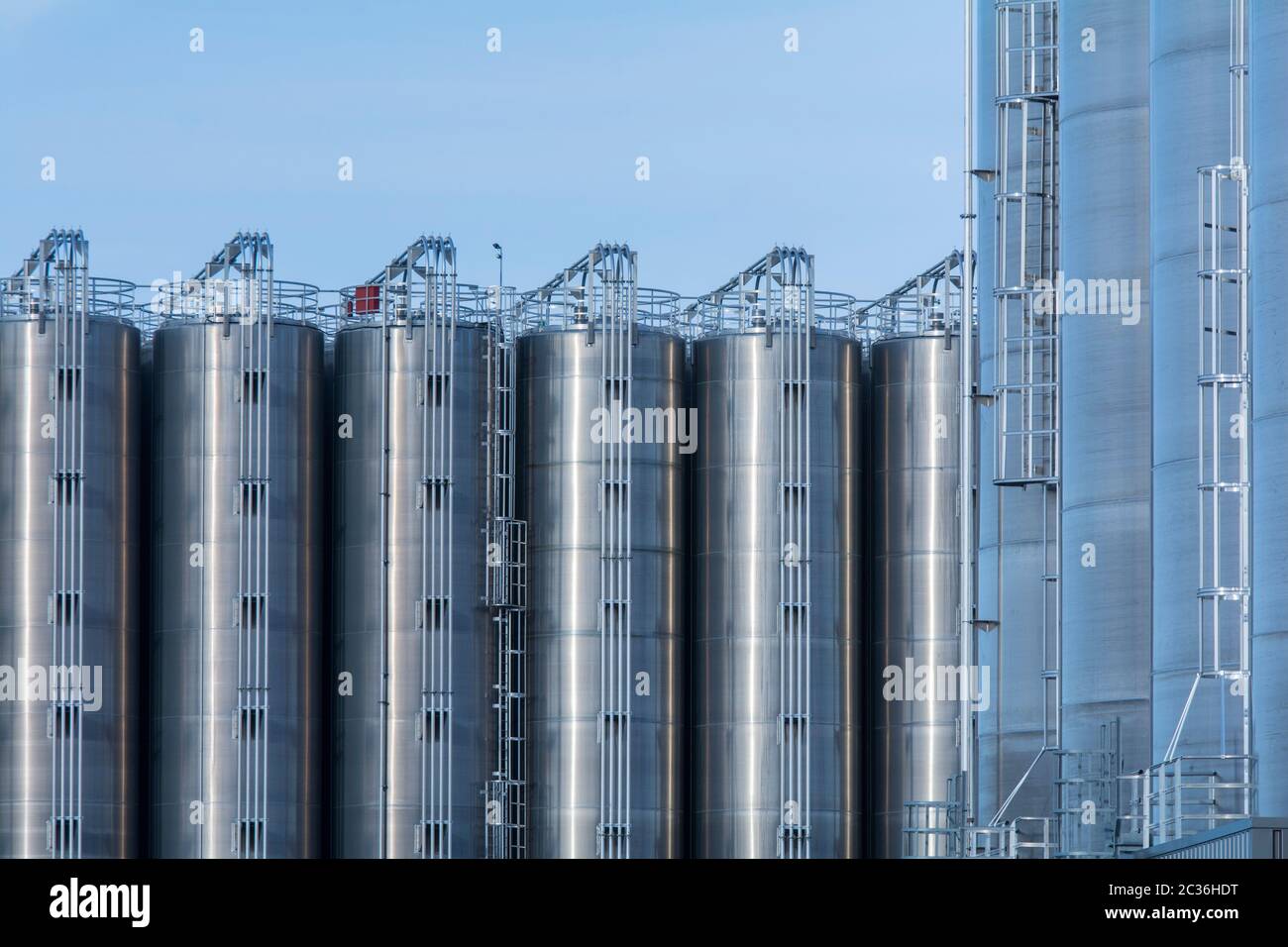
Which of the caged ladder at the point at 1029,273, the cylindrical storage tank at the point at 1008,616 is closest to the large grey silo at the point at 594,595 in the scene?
the cylindrical storage tank at the point at 1008,616

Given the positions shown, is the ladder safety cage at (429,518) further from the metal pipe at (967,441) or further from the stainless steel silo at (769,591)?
the metal pipe at (967,441)

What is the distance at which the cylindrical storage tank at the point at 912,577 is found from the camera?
188 ft

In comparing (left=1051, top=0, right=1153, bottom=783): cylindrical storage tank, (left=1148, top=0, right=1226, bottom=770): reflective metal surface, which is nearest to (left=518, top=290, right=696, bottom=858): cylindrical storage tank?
(left=1051, top=0, right=1153, bottom=783): cylindrical storage tank

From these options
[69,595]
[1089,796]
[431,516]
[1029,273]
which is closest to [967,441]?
[1029,273]

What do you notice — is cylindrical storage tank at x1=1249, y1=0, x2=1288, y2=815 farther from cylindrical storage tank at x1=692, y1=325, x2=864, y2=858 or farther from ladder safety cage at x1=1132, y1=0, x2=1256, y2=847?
cylindrical storage tank at x1=692, y1=325, x2=864, y2=858

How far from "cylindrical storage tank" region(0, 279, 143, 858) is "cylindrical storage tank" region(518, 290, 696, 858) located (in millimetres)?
8928

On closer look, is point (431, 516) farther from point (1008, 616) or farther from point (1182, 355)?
point (1182, 355)

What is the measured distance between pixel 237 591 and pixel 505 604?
5.95m

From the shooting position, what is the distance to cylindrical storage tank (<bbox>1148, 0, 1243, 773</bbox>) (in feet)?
116

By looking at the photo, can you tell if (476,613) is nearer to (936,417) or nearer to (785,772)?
(785,772)

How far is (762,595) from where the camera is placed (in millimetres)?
57438

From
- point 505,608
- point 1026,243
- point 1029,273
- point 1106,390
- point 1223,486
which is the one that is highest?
point 1026,243

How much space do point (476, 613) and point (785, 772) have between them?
774cm

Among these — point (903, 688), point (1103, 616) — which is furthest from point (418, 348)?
point (1103, 616)
